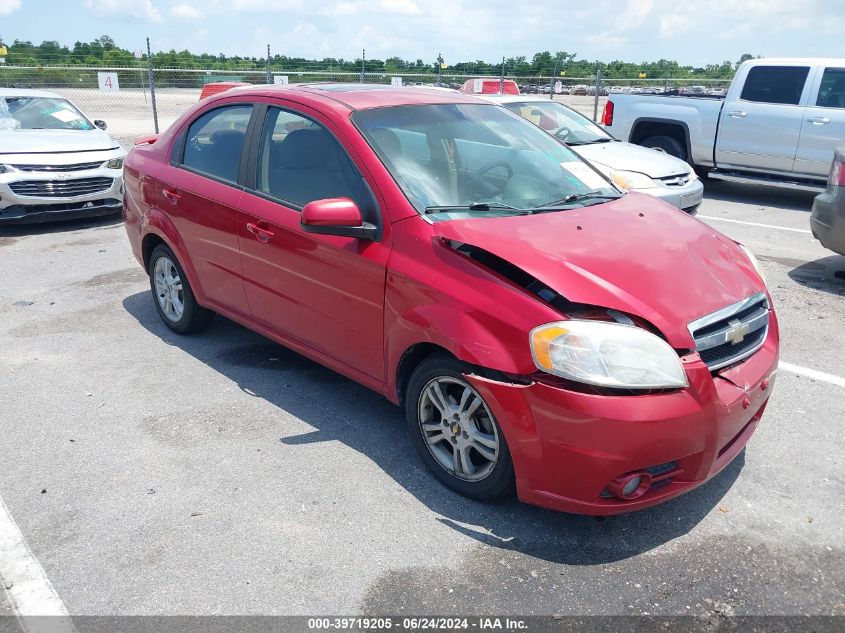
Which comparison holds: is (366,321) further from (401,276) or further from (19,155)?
(19,155)

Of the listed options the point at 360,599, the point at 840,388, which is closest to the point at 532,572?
the point at 360,599

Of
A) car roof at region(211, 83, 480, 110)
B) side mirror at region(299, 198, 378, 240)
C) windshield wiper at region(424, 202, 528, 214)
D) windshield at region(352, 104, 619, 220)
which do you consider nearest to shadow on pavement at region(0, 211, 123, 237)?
car roof at region(211, 83, 480, 110)

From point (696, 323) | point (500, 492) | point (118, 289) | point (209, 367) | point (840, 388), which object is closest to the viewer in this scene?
point (696, 323)

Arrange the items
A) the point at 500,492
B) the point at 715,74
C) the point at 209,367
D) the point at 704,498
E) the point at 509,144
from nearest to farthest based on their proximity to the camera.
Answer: the point at 500,492, the point at 704,498, the point at 509,144, the point at 209,367, the point at 715,74

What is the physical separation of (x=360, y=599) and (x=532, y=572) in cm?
69

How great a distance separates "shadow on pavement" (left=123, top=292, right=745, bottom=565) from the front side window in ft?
3.93

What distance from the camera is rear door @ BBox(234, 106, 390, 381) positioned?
141 inches

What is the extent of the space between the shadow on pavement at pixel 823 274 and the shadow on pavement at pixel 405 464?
3.62 meters

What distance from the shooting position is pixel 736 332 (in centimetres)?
312

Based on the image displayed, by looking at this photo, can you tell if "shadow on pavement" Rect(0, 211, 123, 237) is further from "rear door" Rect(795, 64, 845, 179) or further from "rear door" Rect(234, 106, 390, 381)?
"rear door" Rect(795, 64, 845, 179)

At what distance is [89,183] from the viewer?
876cm

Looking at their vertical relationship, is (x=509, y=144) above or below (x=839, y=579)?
above

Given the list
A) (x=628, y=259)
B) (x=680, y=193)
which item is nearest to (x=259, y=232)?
(x=628, y=259)

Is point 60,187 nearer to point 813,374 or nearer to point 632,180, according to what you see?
point 632,180
